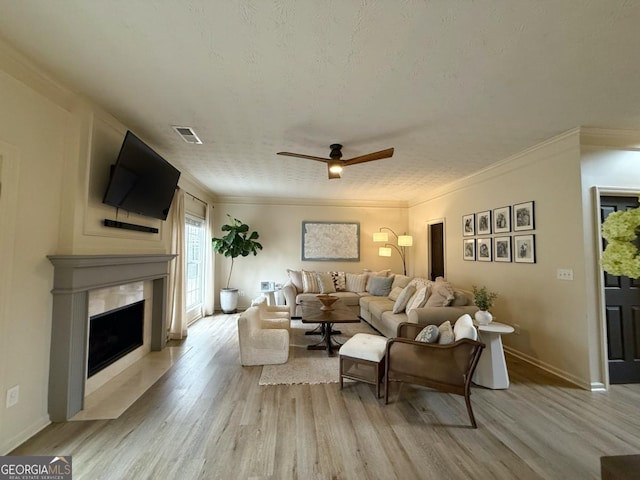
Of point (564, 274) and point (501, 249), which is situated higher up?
point (501, 249)

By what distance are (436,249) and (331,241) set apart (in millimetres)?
2394

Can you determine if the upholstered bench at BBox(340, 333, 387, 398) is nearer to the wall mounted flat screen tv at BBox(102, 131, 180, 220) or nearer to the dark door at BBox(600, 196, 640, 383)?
the dark door at BBox(600, 196, 640, 383)

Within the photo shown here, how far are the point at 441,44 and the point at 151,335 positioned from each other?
4593 millimetres

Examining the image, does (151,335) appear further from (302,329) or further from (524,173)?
(524,173)

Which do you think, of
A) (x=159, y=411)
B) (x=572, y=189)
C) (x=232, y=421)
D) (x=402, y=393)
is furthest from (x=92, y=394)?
(x=572, y=189)

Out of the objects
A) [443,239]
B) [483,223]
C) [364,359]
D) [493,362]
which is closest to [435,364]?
[364,359]

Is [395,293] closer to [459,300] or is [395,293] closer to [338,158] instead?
[459,300]

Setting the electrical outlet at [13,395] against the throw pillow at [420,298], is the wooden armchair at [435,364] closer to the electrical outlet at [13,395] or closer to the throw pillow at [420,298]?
the throw pillow at [420,298]

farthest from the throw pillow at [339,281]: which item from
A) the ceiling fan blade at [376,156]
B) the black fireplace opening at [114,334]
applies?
the black fireplace opening at [114,334]

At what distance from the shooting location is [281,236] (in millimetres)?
6777

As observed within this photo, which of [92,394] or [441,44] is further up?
[441,44]

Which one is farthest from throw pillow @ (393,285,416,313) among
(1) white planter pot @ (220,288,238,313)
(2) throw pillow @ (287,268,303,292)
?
(1) white planter pot @ (220,288,238,313)

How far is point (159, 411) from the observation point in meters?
A: 2.46

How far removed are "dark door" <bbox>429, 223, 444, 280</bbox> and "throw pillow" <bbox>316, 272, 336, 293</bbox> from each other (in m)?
2.21
